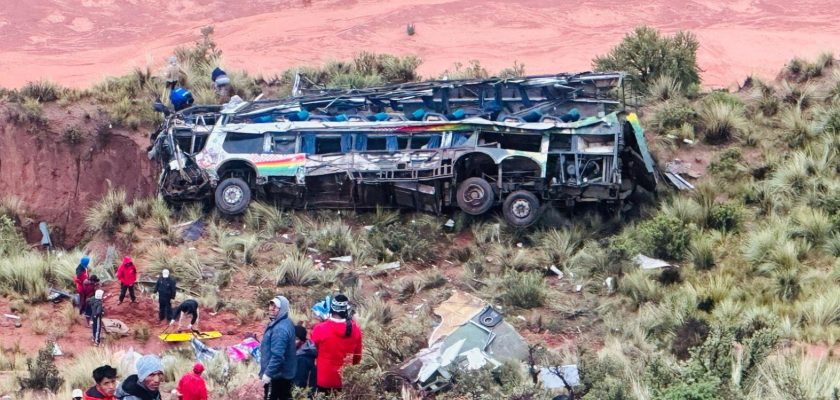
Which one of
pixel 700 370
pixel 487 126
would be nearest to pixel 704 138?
A: pixel 487 126

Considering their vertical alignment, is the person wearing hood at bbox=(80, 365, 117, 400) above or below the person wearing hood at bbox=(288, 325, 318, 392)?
above

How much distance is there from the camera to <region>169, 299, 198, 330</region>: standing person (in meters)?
21.1

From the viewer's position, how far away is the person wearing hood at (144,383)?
1346cm

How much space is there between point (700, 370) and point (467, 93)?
38.1ft

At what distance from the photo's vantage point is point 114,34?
4091 cm

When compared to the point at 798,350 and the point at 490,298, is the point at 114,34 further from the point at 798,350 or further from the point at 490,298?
the point at 798,350

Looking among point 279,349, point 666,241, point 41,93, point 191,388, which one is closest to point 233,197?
point 41,93

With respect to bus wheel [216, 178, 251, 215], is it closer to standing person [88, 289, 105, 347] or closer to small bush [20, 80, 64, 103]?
standing person [88, 289, 105, 347]

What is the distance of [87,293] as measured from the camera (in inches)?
861

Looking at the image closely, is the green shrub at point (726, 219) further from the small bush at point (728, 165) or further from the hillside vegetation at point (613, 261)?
the small bush at point (728, 165)

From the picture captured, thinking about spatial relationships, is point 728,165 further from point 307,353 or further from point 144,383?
point 144,383

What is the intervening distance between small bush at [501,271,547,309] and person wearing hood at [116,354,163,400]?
29.8 ft

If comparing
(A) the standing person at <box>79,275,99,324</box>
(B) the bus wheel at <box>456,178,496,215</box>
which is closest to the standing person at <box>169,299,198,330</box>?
(A) the standing person at <box>79,275,99,324</box>

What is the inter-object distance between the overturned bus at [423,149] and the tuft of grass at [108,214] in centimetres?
99
